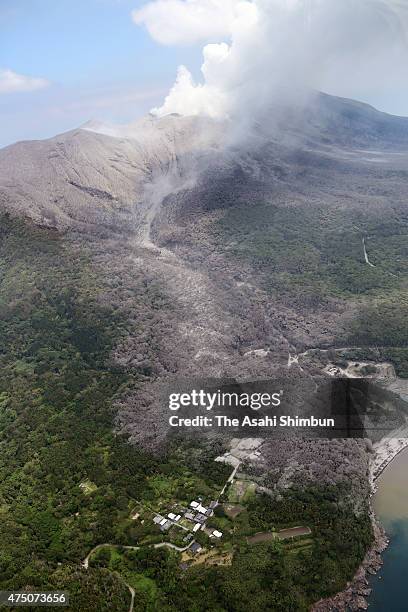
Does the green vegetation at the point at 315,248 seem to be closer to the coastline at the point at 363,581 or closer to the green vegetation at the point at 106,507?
the green vegetation at the point at 106,507

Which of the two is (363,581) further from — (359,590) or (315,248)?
(315,248)

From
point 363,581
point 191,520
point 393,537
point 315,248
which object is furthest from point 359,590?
point 315,248

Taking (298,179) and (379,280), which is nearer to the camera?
(379,280)

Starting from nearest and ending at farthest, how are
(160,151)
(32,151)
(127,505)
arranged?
(127,505) < (32,151) < (160,151)

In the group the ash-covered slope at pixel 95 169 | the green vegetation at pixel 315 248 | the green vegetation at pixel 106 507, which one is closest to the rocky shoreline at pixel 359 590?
the green vegetation at pixel 106 507

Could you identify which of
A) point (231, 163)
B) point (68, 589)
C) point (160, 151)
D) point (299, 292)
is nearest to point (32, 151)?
point (160, 151)

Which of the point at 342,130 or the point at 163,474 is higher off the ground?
the point at 342,130

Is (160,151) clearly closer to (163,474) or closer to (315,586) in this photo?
(163,474)

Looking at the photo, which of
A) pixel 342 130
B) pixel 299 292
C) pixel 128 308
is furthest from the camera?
pixel 342 130
